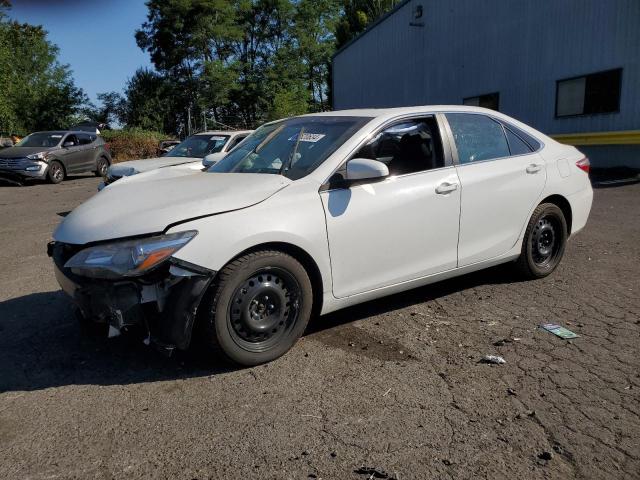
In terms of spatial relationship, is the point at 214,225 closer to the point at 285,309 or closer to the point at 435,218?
the point at 285,309

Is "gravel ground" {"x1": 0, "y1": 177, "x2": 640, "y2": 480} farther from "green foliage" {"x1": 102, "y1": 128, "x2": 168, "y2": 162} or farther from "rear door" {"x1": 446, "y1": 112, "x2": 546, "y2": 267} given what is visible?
"green foliage" {"x1": 102, "y1": 128, "x2": 168, "y2": 162}

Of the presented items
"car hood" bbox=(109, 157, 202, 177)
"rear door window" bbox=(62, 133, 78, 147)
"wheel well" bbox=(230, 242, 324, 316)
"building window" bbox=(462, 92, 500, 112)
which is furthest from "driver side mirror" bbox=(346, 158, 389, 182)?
"building window" bbox=(462, 92, 500, 112)

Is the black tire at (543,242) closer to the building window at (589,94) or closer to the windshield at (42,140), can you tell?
the building window at (589,94)

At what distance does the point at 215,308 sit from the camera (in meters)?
3.09

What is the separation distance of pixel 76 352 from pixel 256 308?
136 cm

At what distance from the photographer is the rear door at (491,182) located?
14.0 feet

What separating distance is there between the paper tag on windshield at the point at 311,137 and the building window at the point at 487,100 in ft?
54.5

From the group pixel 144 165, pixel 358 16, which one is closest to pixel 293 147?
pixel 144 165

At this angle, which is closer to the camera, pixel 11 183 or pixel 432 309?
pixel 432 309

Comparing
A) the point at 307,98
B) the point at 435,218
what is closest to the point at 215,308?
the point at 435,218

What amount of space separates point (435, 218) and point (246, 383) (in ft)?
6.02

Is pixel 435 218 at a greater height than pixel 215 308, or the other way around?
pixel 435 218

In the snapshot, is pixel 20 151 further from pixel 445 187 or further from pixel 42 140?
pixel 445 187

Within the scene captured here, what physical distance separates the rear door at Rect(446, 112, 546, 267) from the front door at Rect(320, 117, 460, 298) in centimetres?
15
